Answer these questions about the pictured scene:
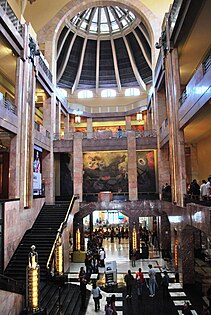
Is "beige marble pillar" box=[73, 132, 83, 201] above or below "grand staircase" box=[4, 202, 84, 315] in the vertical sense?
above

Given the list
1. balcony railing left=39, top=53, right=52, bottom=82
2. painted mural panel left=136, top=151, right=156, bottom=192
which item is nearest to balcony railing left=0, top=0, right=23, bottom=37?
balcony railing left=39, top=53, right=52, bottom=82

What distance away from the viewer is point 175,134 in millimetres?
13891

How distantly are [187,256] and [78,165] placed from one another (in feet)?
34.4

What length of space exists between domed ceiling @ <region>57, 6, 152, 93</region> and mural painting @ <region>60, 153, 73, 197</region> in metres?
8.54

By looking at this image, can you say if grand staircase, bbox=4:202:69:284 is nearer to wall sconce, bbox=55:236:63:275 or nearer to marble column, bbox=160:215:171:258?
wall sconce, bbox=55:236:63:275

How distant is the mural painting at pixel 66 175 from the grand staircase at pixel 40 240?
5.84m

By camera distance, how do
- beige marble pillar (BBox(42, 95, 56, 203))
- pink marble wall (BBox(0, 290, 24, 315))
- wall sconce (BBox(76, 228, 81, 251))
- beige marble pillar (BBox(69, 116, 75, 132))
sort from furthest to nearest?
beige marble pillar (BBox(69, 116, 75, 132)), beige marble pillar (BBox(42, 95, 56, 203)), wall sconce (BBox(76, 228, 81, 251)), pink marble wall (BBox(0, 290, 24, 315))

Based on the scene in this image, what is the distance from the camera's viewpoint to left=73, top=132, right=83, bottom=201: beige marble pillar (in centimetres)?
2039

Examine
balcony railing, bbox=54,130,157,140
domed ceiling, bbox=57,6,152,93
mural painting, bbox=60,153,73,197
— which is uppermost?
domed ceiling, bbox=57,6,152,93

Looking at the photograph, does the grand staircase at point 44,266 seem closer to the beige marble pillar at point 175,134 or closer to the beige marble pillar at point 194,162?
the beige marble pillar at point 175,134

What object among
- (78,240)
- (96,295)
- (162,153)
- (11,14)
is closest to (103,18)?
(162,153)

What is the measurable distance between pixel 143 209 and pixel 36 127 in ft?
28.0

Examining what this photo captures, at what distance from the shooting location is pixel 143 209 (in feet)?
63.6

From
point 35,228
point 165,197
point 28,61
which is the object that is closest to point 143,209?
point 165,197
